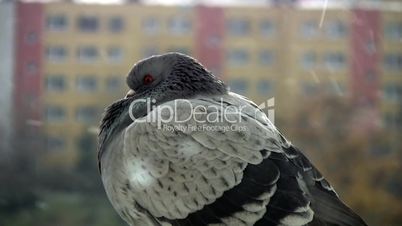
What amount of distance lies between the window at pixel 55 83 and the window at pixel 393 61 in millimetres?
2451

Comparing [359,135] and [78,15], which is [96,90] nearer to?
[78,15]

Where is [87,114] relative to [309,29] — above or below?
below

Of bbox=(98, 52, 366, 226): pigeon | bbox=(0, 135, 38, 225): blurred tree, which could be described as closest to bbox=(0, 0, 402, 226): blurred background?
bbox=(0, 135, 38, 225): blurred tree

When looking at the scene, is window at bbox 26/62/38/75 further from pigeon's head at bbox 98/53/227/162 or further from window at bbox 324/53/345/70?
window at bbox 324/53/345/70

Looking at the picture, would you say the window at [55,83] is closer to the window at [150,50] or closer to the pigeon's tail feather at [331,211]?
the window at [150,50]

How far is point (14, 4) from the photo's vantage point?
9.63 ft

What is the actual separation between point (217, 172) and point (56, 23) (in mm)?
2657

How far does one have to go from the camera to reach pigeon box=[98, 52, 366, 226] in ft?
2.93

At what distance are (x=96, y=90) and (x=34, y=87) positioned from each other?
37cm

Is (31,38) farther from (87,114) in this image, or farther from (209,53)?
(209,53)

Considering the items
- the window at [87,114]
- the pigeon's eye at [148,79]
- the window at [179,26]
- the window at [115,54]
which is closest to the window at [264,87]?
the window at [179,26]

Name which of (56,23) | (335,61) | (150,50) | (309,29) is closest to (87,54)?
(56,23)

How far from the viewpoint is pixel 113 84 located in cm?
315

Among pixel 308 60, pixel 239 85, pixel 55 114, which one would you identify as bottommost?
pixel 55 114
